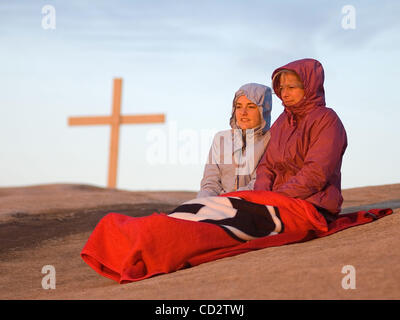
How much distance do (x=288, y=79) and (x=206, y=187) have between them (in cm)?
144

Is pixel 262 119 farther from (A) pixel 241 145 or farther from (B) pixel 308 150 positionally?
(B) pixel 308 150

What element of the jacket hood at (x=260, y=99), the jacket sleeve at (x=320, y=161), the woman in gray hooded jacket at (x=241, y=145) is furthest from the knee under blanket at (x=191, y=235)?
the jacket hood at (x=260, y=99)

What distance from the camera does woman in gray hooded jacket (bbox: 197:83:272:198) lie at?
20.6 ft

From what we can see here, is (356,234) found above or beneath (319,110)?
beneath

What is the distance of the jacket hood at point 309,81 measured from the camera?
5.38 meters

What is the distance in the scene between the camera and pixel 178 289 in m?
4.06

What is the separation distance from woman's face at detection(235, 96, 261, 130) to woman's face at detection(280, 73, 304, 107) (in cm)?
77

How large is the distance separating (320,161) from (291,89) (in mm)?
758

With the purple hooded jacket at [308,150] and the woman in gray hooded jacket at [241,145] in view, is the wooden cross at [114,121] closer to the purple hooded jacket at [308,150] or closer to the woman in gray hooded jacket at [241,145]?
the woman in gray hooded jacket at [241,145]

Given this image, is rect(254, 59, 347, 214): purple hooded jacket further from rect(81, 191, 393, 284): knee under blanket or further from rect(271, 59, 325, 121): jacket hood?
rect(81, 191, 393, 284): knee under blanket

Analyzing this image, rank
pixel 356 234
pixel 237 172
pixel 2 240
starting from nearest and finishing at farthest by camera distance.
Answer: pixel 356 234 < pixel 237 172 < pixel 2 240

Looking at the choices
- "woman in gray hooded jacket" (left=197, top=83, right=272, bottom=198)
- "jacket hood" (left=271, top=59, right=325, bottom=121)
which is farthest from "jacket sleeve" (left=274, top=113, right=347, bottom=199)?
"woman in gray hooded jacket" (left=197, top=83, right=272, bottom=198)
